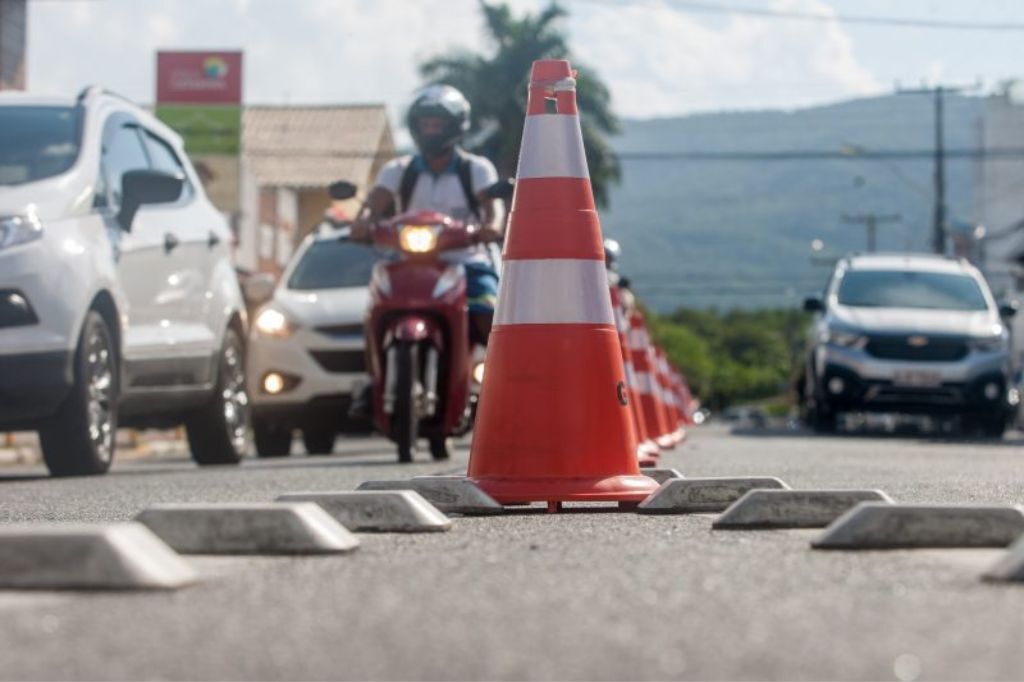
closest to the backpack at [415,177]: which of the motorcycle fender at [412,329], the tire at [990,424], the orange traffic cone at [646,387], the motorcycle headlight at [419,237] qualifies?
the motorcycle headlight at [419,237]

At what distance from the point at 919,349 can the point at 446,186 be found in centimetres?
866

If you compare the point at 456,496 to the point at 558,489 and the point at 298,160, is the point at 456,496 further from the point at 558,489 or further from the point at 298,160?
the point at 298,160

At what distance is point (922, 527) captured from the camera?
4457 mm

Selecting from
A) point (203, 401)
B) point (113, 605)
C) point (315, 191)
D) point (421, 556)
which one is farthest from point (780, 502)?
point (315, 191)

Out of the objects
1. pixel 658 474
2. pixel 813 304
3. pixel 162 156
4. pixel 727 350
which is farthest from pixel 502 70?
pixel 727 350

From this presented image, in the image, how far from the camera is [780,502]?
5137 millimetres

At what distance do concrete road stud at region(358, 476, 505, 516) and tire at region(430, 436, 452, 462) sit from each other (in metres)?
4.84

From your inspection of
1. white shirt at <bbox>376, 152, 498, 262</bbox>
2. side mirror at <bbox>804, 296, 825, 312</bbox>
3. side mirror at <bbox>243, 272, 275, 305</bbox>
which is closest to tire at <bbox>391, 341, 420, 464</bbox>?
white shirt at <bbox>376, 152, 498, 262</bbox>

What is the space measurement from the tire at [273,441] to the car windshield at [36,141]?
4193 mm

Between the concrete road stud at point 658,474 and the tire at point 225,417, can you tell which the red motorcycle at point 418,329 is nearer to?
the tire at point 225,417

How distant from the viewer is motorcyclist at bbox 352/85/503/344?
34.7 ft

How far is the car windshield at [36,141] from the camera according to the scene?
9492 millimetres

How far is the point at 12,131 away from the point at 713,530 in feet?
18.8

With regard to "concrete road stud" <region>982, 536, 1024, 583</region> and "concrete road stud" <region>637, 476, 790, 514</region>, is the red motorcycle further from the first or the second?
"concrete road stud" <region>982, 536, 1024, 583</region>
